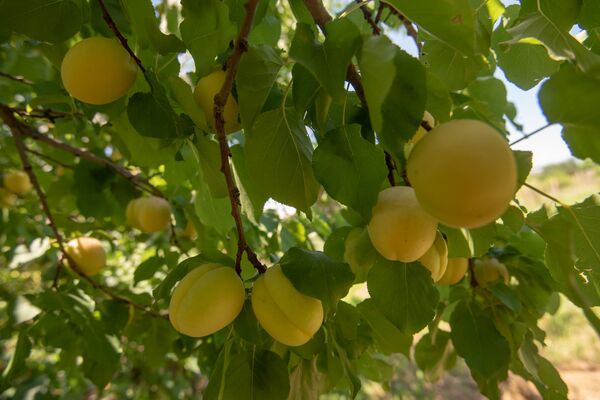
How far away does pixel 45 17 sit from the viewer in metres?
0.67

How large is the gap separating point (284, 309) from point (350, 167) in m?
0.21

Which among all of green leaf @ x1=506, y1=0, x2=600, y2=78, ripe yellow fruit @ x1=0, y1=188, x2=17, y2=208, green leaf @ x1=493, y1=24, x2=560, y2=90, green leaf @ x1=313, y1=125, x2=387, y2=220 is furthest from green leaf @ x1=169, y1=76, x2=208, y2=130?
ripe yellow fruit @ x1=0, y1=188, x2=17, y2=208

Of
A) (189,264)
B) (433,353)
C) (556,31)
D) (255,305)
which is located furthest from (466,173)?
(433,353)

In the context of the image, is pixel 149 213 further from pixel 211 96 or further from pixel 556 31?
pixel 556 31

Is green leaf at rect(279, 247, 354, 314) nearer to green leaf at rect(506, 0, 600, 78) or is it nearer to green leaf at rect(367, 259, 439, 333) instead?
green leaf at rect(367, 259, 439, 333)

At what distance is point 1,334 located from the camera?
1333mm

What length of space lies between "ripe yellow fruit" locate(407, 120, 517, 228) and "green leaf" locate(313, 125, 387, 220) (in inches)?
5.6

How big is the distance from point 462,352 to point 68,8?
0.92 m

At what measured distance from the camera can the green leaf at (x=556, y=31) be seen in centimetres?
44

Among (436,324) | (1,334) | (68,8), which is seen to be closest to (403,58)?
(68,8)

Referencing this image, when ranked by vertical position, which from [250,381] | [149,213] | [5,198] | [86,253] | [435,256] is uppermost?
[435,256]

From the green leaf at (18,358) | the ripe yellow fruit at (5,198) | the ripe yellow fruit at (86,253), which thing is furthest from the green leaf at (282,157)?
the ripe yellow fruit at (5,198)

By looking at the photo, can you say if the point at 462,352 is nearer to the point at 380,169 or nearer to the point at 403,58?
the point at 380,169

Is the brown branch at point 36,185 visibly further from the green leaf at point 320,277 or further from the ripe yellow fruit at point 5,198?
the ripe yellow fruit at point 5,198
